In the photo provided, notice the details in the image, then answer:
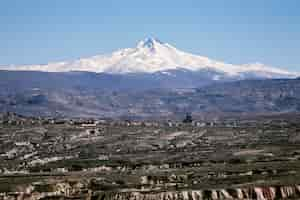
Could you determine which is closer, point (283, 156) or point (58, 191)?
point (58, 191)

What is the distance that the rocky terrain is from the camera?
317 feet

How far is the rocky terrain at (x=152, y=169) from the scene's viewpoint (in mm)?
96688

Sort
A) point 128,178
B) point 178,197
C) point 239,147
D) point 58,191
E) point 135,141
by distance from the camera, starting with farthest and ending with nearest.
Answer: point 135,141 < point 239,147 < point 128,178 < point 58,191 < point 178,197

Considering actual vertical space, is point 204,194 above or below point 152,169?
above

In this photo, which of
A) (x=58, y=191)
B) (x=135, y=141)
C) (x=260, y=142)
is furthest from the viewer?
(x=135, y=141)

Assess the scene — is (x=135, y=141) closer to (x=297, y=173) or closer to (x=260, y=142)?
(x=260, y=142)

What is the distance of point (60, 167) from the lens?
13762 cm

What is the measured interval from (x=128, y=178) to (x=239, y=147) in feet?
198

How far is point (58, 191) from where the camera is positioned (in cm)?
10244

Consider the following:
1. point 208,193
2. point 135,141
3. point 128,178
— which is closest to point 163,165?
point 128,178

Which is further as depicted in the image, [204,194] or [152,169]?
[152,169]

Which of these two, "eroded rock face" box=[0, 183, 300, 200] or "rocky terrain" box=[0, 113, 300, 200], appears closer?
"eroded rock face" box=[0, 183, 300, 200]

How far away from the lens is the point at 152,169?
5148 inches

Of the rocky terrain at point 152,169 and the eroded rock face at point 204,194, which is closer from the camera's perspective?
the eroded rock face at point 204,194
